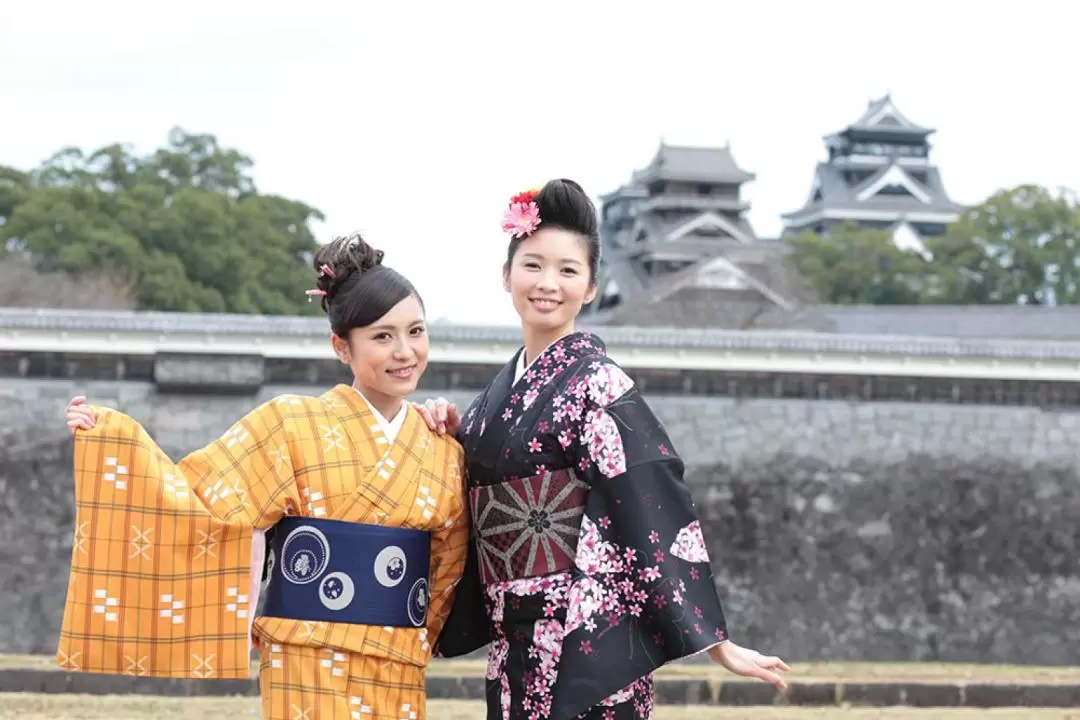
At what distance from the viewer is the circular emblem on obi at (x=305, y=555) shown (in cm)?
343

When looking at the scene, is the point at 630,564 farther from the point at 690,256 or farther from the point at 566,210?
the point at 690,256

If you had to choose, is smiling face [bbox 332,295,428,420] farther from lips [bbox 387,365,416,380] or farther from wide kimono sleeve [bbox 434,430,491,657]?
wide kimono sleeve [bbox 434,430,491,657]

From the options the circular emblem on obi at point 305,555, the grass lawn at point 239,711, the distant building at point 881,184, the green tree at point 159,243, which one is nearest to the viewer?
the circular emblem on obi at point 305,555

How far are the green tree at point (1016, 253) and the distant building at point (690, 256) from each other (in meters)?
3.34

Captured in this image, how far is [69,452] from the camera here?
37.6 ft

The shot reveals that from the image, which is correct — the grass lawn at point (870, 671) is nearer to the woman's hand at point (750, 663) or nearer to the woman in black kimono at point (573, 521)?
the woman in black kimono at point (573, 521)

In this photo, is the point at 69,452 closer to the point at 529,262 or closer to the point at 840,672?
the point at 840,672

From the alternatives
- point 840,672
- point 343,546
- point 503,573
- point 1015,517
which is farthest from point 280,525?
point 1015,517

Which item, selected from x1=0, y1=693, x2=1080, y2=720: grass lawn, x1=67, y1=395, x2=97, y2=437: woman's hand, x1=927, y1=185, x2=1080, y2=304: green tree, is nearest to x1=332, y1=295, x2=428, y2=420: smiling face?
x1=67, y1=395, x2=97, y2=437: woman's hand

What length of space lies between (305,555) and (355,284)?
61cm

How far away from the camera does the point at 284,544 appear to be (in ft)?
11.4

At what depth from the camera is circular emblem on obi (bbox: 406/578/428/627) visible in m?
3.49

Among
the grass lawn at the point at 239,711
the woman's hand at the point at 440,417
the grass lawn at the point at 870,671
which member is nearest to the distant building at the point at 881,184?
the grass lawn at the point at 870,671

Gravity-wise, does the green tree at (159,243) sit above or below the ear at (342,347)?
above
